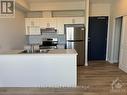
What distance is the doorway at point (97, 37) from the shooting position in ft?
23.0

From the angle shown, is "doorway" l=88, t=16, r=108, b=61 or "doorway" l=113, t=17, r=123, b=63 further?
"doorway" l=88, t=16, r=108, b=61

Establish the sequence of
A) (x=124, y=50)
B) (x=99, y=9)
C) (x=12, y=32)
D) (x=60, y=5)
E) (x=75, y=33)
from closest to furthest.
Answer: (x=12, y=32), (x=124, y=50), (x=75, y=33), (x=60, y=5), (x=99, y=9)

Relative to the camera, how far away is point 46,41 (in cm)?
664

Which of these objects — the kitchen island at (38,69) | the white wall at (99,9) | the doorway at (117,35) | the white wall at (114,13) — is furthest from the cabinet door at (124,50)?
the kitchen island at (38,69)

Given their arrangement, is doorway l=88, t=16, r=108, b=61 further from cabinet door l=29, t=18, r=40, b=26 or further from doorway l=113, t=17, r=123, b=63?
cabinet door l=29, t=18, r=40, b=26

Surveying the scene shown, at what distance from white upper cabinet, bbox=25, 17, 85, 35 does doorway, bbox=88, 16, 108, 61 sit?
917 mm

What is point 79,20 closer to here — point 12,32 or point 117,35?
point 117,35

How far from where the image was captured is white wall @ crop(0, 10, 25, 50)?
4.43 meters

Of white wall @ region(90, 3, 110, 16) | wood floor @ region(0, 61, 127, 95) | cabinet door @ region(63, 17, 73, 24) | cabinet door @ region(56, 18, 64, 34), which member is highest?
white wall @ region(90, 3, 110, 16)

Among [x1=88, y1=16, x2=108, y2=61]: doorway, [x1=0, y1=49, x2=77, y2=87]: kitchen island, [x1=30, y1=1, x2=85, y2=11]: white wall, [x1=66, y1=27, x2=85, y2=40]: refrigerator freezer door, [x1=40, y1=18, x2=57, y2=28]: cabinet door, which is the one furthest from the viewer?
[x1=88, y1=16, x2=108, y2=61]: doorway

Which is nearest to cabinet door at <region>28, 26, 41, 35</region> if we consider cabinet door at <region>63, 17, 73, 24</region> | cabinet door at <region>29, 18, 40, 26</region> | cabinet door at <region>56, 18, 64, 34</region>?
cabinet door at <region>29, 18, 40, 26</region>

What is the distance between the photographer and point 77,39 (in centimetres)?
616

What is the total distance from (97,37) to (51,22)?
2.31 meters

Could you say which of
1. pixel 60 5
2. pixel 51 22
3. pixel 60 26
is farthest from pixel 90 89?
pixel 60 5
